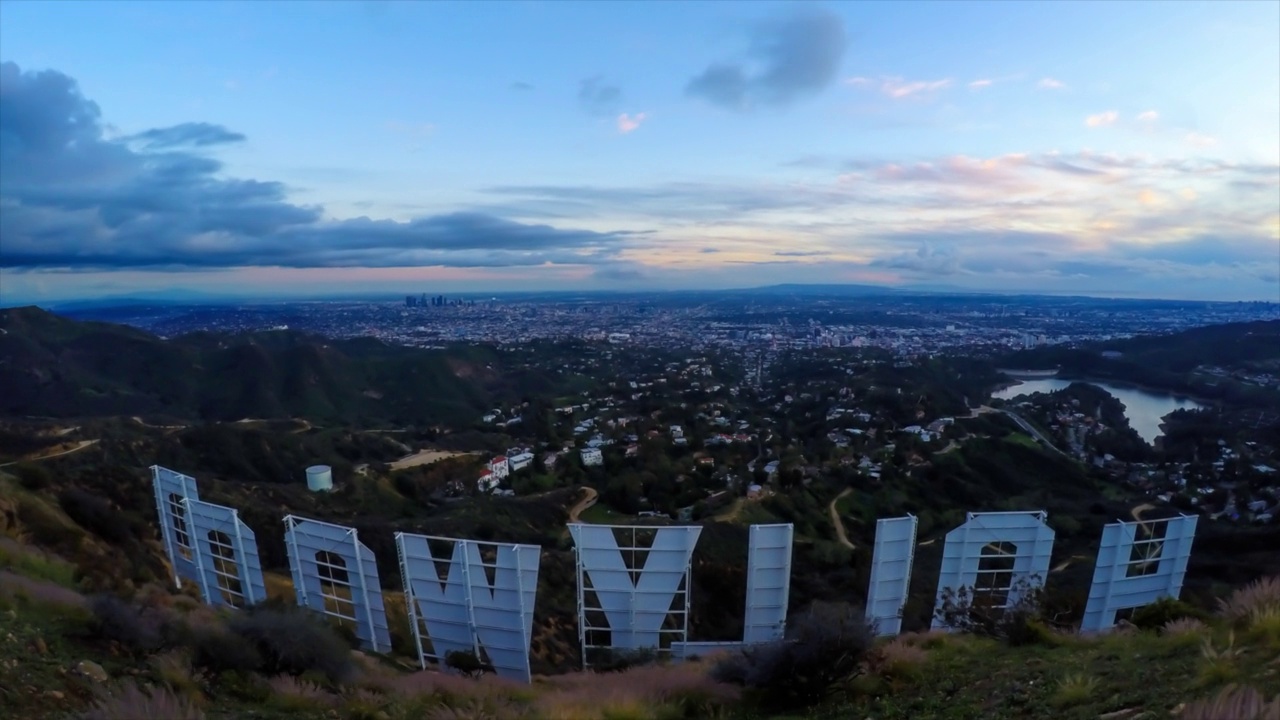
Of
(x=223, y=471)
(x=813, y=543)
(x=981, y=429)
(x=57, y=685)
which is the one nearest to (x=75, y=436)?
(x=223, y=471)

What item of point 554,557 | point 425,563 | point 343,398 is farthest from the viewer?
point 343,398

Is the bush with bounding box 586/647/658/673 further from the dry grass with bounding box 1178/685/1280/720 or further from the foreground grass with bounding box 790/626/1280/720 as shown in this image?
the dry grass with bounding box 1178/685/1280/720

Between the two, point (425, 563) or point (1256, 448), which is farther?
point (1256, 448)

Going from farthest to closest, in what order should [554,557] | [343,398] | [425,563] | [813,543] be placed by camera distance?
[343,398]
[813,543]
[554,557]
[425,563]

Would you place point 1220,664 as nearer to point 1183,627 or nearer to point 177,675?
point 1183,627

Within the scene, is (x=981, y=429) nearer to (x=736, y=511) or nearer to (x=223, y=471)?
(x=736, y=511)

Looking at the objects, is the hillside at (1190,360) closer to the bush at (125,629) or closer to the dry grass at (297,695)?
the dry grass at (297,695)
